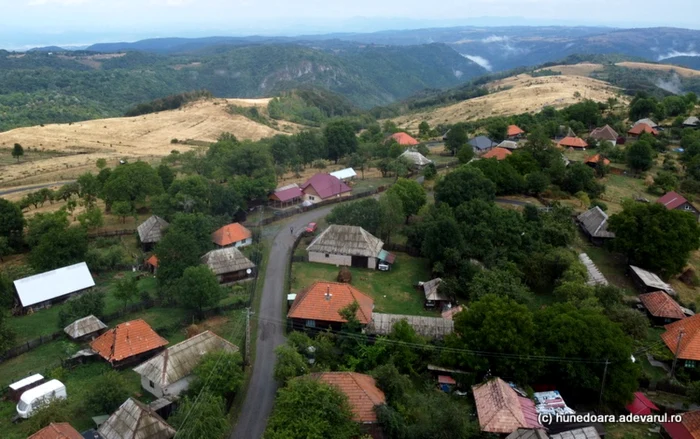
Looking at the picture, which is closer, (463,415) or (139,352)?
(463,415)

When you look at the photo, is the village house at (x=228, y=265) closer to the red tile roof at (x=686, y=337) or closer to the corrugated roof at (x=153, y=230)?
the corrugated roof at (x=153, y=230)

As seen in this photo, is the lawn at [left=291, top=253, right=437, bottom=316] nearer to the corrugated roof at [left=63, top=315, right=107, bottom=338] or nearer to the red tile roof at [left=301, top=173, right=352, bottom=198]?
the corrugated roof at [left=63, top=315, right=107, bottom=338]

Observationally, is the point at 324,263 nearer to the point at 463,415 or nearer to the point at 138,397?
the point at 138,397

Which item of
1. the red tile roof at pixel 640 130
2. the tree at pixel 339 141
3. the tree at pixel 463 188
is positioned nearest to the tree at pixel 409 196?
the tree at pixel 463 188

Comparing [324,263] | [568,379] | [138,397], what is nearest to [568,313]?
[568,379]

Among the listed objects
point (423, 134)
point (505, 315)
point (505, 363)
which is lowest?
point (423, 134)

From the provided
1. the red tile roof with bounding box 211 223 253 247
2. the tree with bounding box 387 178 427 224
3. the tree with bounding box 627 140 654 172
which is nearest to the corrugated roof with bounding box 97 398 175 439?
the red tile roof with bounding box 211 223 253 247
